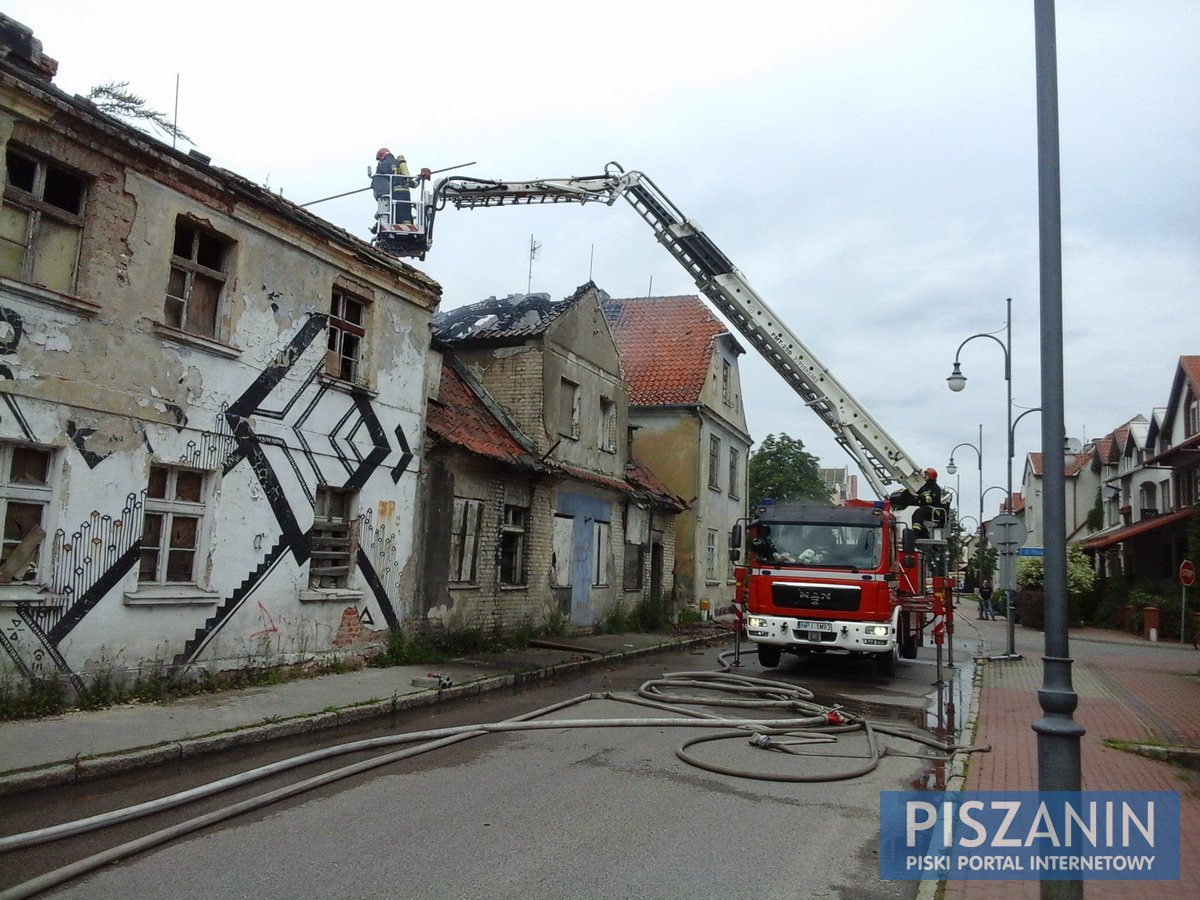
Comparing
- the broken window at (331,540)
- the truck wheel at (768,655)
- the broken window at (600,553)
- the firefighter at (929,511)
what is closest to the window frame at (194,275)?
the broken window at (331,540)

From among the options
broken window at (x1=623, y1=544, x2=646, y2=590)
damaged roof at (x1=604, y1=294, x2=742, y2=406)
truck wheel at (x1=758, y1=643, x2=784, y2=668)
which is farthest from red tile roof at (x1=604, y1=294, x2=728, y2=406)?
truck wheel at (x1=758, y1=643, x2=784, y2=668)

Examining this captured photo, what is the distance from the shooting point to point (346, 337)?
13453 mm

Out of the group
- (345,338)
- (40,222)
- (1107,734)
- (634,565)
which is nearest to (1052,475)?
(1107,734)

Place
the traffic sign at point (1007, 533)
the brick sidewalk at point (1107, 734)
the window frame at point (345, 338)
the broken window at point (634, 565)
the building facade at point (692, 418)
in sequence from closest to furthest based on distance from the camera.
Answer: the brick sidewalk at point (1107, 734) → the window frame at point (345, 338) → the traffic sign at point (1007, 533) → the broken window at point (634, 565) → the building facade at point (692, 418)

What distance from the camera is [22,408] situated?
866cm

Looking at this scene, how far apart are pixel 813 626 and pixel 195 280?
9.97 m

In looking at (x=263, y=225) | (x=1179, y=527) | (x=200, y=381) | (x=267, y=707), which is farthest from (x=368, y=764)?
Answer: (x=1179, y=527)

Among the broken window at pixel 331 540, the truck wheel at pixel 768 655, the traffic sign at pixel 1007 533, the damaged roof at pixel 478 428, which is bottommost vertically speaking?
the truck wheel at pixel 768 655

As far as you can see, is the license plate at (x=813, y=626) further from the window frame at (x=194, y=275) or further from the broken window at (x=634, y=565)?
the window frame at (x=194, y=275)

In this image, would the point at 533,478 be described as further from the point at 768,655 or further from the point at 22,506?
the point at 22,506

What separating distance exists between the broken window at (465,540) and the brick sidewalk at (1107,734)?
331 inches

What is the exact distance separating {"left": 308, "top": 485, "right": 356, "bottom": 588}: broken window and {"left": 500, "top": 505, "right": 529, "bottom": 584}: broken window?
174 inches

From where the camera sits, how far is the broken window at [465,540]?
1540 centimetres

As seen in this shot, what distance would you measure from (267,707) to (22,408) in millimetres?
3818
